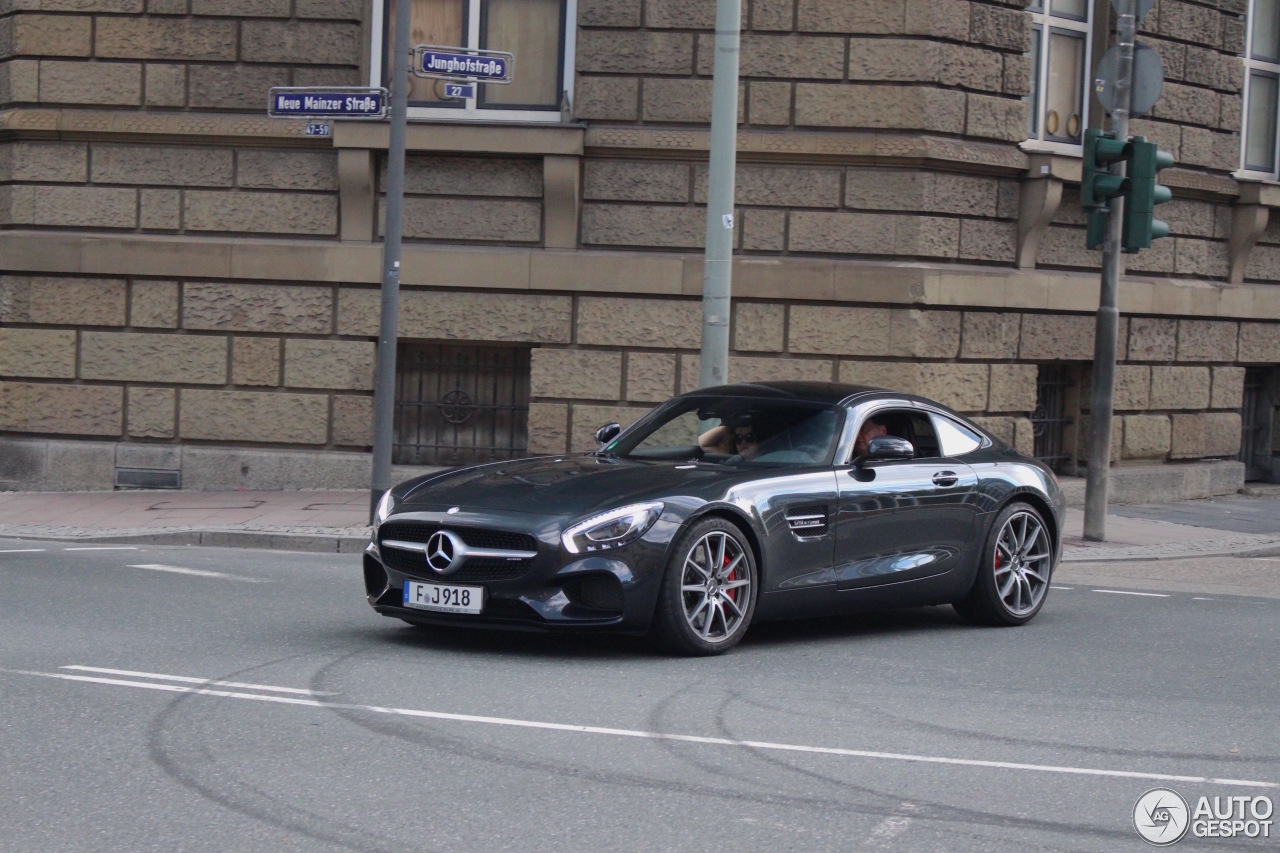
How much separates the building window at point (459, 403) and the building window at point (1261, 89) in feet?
29.8

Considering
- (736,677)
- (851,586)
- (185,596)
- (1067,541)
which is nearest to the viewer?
(736,677)

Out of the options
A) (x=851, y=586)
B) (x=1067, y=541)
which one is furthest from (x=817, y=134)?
(x=851, y=586)

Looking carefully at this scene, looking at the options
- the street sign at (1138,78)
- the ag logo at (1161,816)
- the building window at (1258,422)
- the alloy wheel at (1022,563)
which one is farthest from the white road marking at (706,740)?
the building window at (1258,422)

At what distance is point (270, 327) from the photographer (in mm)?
16156

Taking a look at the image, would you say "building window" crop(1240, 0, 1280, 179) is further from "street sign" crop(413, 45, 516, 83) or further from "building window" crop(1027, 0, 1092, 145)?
"street sign" crop(413, 45, 516, 83)

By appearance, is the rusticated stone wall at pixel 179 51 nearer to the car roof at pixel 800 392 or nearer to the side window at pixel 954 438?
the car roof at pixel 800 392

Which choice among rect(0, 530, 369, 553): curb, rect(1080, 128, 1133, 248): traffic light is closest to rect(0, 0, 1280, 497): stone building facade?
rect(1080, 128, 1133, 248): traffic light

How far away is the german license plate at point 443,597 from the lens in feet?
24.7

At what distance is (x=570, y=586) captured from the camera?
7445 mm

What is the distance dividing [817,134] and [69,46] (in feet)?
23.5

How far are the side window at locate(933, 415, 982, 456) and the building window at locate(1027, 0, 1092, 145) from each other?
28.4 feet

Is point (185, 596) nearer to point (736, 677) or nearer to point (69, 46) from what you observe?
point (736, 677)

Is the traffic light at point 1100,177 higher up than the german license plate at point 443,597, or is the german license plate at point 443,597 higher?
the traffic light at point 1100,177

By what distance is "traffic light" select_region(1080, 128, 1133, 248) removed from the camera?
13.5 meters
